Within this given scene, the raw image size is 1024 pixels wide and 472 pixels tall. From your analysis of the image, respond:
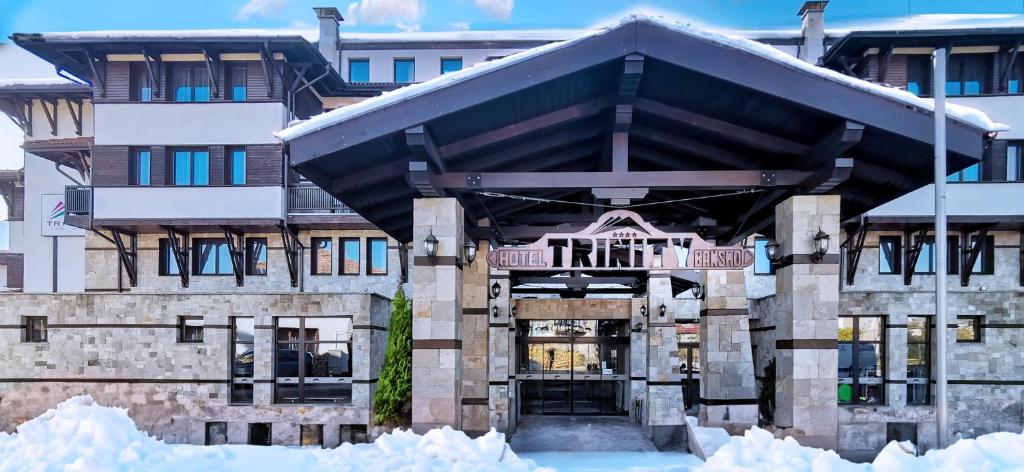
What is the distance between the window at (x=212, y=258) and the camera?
20172mm

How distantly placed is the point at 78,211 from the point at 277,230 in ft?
16.4

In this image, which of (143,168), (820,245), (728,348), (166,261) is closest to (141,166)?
(143,168)

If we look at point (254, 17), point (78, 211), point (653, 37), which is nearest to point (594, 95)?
point (653, 37)

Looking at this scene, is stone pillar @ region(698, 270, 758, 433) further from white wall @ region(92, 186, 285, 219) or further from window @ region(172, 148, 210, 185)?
window @ region(172, 148, 210, 185)

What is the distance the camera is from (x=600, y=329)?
20234mm

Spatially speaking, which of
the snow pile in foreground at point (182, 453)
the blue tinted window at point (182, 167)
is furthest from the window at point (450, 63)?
the snow pile in foreground at point (182, 453)

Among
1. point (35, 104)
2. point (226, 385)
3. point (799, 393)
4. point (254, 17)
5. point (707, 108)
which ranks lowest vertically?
point (226, 385)

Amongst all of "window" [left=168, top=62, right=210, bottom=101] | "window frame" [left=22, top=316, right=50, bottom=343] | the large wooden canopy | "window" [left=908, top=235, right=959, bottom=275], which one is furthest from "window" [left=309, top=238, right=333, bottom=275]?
"window" [left=908, top=235, right=959, bottom=275]

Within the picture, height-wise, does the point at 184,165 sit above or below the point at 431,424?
above

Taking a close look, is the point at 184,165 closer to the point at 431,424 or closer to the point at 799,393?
the point at 431,424

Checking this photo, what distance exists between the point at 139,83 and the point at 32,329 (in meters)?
6.58

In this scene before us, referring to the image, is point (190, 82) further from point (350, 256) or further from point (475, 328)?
point (475, 328)

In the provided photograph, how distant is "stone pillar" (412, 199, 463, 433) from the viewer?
884 centimetres

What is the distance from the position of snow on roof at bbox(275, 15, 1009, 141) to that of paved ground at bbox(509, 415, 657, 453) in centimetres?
697
